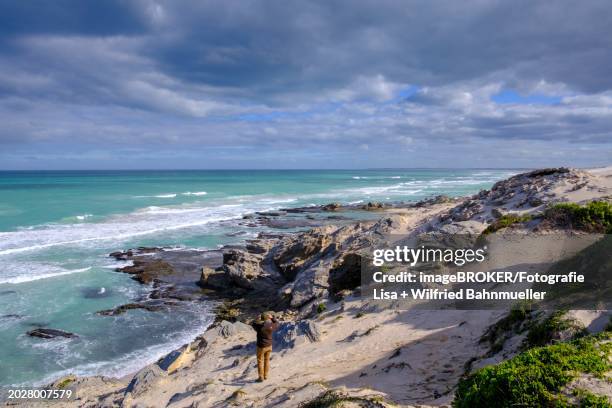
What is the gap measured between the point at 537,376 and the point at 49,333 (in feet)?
57.2

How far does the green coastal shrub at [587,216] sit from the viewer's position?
12758 millimetres

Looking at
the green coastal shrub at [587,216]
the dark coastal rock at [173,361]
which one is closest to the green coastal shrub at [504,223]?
the green coastal shrub at [587,216]

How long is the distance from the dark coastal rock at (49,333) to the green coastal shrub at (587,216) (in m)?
18.2

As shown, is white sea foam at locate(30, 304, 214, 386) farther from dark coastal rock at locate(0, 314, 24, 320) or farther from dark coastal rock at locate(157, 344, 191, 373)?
dark coastal rock at locate(0, 314, 24, 320)

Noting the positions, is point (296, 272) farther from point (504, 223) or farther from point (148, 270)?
point (504, 223)

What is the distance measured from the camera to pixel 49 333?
54.4 ft

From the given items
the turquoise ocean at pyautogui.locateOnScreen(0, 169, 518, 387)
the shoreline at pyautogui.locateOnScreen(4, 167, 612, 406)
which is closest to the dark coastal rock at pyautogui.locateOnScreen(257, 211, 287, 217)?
the turquoise ocean at pyautogui.locateOnScreen(0, 169, 518, 387)

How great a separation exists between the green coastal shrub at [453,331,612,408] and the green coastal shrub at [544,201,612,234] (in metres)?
8.41

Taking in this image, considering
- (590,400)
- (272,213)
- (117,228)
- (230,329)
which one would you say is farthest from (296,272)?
(272,213)

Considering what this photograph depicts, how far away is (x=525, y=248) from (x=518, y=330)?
6142 millimetres

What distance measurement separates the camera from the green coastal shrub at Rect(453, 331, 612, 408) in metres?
4.81

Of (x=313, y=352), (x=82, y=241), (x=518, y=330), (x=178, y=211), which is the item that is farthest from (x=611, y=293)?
(x=178, y=211)

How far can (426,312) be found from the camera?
12.3 meters

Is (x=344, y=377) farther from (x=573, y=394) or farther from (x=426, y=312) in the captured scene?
(x=573, y=394)
